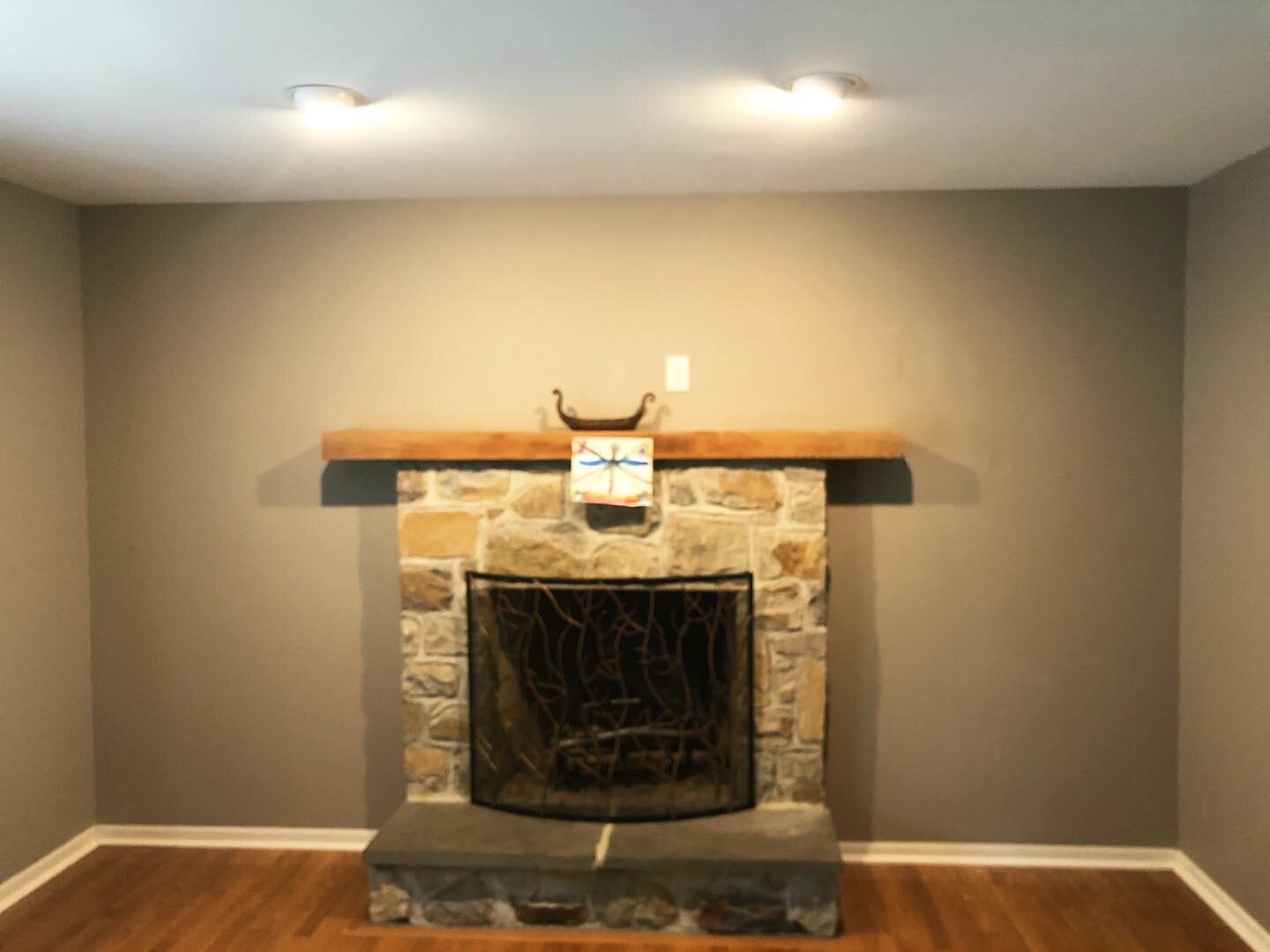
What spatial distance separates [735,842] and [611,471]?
3.64 feet

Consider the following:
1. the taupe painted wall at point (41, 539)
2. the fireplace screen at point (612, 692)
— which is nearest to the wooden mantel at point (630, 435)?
the fireplace screen at point (612, 692)

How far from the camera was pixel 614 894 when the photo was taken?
2918 millimetres

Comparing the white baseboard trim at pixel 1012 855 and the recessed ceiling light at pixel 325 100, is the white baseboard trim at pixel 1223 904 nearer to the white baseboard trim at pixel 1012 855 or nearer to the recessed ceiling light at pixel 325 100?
the white baseboard trim at pixel 1012 855

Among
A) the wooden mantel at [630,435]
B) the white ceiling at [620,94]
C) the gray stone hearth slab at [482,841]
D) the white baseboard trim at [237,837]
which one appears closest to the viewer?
the white ceiling at [620,94]

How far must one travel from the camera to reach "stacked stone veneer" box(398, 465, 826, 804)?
3.15m

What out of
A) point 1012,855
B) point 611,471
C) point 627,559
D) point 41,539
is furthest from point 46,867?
point 1012,855

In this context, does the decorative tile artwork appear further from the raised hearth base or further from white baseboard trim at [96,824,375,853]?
white baseboard trim at [96,824,375,853]

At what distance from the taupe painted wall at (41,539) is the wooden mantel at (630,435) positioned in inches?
35.1

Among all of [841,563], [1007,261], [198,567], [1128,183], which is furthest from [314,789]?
[1128,183]

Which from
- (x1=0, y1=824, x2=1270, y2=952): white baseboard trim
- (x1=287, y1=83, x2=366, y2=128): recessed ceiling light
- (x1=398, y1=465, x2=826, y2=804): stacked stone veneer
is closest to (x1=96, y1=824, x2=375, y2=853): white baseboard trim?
(x1=0, y1=824, x2=1270, y2=952): white baseboard trim

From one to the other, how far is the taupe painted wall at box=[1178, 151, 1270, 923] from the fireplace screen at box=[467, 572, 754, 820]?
134cm

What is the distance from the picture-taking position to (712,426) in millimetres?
3312

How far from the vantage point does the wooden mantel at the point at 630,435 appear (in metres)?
3.08

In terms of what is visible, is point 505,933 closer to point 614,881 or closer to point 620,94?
point 614,881
